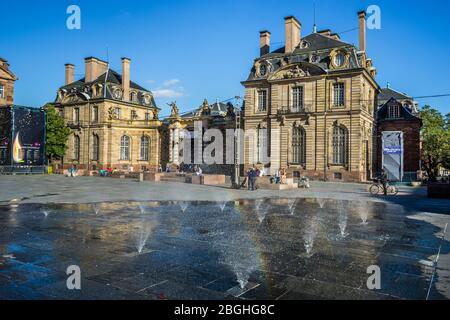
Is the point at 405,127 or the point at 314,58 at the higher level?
the point at 314,58

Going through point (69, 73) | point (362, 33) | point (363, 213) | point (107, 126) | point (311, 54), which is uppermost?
point (69, 73)

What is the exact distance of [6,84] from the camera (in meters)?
49.2

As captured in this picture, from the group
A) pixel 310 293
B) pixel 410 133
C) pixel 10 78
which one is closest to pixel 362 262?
pixel 310 293

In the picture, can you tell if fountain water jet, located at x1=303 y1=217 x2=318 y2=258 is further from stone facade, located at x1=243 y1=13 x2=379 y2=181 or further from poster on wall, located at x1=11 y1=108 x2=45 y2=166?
poster on wall, located at x1=11 y1=108 x2=45 y2=166

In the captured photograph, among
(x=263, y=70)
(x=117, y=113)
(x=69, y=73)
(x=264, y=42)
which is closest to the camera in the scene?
(x=263, y=70)

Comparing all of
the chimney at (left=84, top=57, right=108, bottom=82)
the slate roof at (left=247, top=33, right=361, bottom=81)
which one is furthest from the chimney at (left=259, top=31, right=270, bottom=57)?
the chimney at (left=84, top=57, right=108, bottom=82)

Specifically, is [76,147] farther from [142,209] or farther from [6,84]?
[142,209]

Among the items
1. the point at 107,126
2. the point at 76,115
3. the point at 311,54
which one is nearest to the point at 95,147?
the point at 107,126

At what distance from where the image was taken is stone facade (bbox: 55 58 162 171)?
53.3 m

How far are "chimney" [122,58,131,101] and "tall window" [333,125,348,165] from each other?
34.7 meters

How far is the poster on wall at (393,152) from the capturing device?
2841 centimetres

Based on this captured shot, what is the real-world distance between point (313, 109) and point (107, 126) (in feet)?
103

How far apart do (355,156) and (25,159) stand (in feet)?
127
